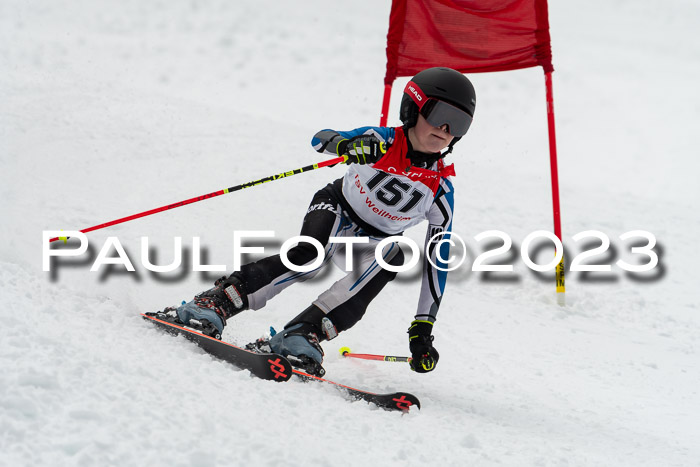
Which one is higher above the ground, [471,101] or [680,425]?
[471,101]

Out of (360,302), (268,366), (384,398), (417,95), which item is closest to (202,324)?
(268,366)

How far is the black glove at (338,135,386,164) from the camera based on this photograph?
3.29 meters

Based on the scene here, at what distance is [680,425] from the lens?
3.49m

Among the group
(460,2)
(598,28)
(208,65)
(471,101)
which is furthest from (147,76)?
(598,28)

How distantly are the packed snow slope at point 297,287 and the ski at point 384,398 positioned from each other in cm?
7

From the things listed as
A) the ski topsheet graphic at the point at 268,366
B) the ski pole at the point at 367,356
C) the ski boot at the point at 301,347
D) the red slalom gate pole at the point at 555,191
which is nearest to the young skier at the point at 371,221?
the ski boot at the point at 301,347

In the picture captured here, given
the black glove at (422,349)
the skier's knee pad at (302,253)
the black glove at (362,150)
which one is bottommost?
the black glove at (422,349)

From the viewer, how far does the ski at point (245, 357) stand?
2.91 metres

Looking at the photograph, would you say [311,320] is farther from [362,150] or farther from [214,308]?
[362,150]

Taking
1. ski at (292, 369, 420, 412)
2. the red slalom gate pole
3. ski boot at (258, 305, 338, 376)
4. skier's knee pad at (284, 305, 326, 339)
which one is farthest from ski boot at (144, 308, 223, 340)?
the red slalom gate pole

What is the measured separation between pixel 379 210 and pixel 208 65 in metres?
11.9

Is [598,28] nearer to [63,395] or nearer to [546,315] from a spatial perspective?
[546,315]

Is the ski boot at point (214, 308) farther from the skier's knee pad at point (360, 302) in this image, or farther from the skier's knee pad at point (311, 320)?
the skier's knee pad at point (360, 302)

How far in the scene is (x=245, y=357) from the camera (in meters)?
2.96
